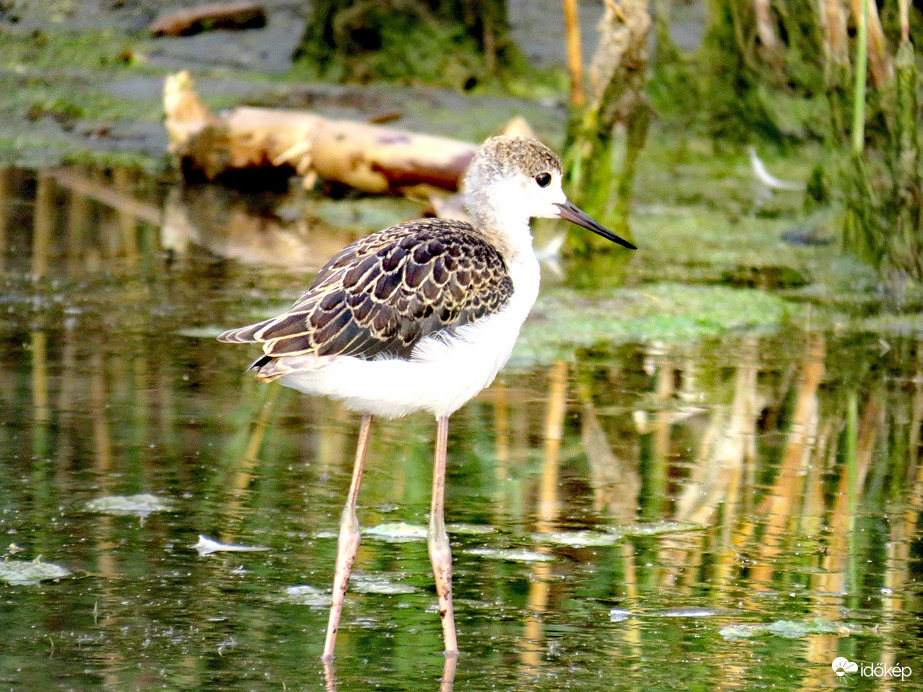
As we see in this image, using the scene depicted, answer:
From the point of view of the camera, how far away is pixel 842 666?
4.63m

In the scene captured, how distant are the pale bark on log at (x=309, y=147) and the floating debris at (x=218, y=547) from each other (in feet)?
21.7

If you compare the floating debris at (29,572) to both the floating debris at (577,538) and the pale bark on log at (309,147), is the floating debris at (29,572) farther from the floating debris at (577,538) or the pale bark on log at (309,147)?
the pale bark on log at (309,147)

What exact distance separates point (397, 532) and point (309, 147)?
7.37 m

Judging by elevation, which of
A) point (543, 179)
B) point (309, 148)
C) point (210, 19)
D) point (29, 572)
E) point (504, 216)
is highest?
point (210, 19)

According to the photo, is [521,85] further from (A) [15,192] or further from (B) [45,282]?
(B) [45,282]

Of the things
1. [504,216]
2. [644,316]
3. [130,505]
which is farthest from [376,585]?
[644,316]

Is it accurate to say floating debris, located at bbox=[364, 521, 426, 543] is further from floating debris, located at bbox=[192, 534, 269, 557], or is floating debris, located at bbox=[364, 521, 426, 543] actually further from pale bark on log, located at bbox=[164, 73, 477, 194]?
pale bark on log, located at bbox=[164, 73, 477, 194]

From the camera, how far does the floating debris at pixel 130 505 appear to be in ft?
19.1

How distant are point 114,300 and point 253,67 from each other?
7.99 metres

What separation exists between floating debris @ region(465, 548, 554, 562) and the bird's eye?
4.25 feet

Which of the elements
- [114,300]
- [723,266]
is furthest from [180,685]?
[723,266]

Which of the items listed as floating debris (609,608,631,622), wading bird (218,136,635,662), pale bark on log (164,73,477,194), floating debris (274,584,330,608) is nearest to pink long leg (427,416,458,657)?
wading bird (218,136,635,662)

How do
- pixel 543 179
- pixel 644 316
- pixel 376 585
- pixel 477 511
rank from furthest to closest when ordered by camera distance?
pixel 644 316 → pixel 477 511 → pixel 543 179 → pixel 376 585

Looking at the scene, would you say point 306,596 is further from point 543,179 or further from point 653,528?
point 543,179
